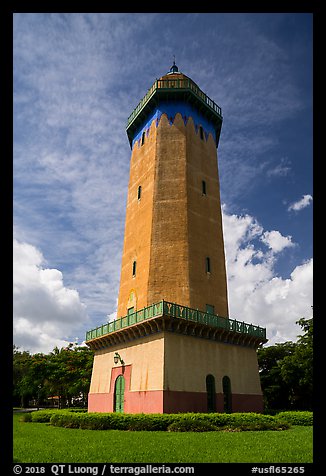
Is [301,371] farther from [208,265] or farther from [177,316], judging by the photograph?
[177,316]

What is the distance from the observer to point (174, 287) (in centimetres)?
2762

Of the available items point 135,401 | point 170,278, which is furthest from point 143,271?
point 135,401

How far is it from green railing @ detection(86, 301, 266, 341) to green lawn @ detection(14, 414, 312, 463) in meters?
8.32

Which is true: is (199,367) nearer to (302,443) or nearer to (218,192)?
(302,443)

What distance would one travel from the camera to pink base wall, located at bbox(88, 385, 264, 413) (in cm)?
2255

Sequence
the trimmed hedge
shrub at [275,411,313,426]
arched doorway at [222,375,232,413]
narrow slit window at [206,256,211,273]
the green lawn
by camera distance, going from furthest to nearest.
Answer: narrow slit window at [206,256,211,273] → arched doorway at [222,375,232,413] → shrub at [275,411,313,426] → the trimmed hedge → the green lawn

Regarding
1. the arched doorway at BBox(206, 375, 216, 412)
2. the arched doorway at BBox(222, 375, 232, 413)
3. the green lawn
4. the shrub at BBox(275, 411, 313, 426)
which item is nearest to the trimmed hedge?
the green lawn

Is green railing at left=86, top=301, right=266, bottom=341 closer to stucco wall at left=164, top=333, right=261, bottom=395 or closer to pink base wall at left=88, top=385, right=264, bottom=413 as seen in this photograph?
stucco wall at left=164, top=333, right=261, bottom=395

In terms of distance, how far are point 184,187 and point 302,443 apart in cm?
2053

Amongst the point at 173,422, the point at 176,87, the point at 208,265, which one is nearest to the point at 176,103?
the point at 176,87

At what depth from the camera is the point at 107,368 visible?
29.6 metres

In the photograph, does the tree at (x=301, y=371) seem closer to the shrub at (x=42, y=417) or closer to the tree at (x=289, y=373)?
the tree at (x=289, y=373)

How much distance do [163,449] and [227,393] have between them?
48.5 feet

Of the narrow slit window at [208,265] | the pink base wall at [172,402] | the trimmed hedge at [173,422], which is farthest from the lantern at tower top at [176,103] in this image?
the trimmed hedge at [173,422]
